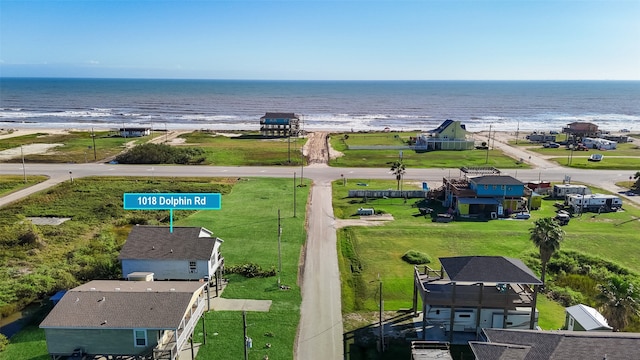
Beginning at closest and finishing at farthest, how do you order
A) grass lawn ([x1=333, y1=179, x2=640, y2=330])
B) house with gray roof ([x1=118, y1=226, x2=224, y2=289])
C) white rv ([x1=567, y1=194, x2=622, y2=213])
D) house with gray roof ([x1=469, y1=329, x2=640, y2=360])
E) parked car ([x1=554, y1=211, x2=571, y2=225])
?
house with gray roof ([x1=469, y1=329, x2=640, y2=360])
house with gray roof ([x1=118, y1=226, x2=224, y2=289])
grass lawn ([x1=333, y1=179, x2=640, y2=330])
parked car ([x1=554, y1=211, x2=571, y2=225])
white rv ([x1=567, y1=194, x2=622, y2=213])

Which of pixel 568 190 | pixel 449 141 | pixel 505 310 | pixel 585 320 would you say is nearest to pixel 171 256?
pixel 505 310

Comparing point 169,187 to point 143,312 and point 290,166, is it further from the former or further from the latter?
point 143,312

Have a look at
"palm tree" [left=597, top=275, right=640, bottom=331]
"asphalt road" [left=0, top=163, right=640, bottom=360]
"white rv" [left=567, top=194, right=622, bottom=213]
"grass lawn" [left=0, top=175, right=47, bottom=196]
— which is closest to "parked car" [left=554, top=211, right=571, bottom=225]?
"white rv" [left=567, top=194, right=622, bottom=213]

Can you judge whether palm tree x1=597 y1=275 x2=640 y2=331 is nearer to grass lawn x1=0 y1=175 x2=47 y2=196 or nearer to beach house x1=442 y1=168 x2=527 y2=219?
beach house x1=442 y1=168 x2=527 y2=219

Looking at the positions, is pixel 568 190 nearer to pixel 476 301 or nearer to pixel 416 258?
pixel 416 258

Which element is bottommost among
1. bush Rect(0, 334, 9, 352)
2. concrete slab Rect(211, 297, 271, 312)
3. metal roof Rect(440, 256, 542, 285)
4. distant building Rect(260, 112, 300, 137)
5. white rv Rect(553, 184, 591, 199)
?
bush Rect(0, 334, 9, 352)

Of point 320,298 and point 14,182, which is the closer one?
point 320,298

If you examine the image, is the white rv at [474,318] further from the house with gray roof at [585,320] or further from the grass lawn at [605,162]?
the grass lawn at [605,162]
